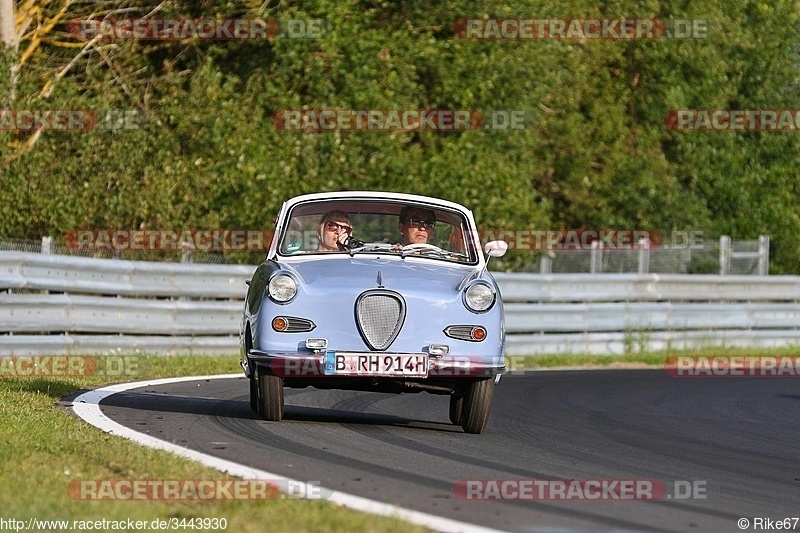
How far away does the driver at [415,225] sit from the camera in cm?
988

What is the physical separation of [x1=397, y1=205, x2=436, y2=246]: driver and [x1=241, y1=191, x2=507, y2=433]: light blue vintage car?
464mm

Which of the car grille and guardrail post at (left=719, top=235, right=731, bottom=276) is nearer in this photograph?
the car grille

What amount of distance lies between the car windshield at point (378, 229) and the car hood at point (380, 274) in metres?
0.37

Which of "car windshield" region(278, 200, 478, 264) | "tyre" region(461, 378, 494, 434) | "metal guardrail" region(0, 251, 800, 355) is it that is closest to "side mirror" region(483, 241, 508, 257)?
"car windshield" region(278, 200, 478, 264)

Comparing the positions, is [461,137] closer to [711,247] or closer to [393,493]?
[711,247]

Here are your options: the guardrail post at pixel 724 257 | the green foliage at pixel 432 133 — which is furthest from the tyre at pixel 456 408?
the guardrail post at pixel 724 257

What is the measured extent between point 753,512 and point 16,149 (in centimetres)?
1578

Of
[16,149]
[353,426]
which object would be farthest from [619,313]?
[353,426]

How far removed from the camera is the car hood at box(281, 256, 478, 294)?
8.64 meters

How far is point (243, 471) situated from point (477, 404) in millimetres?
2716

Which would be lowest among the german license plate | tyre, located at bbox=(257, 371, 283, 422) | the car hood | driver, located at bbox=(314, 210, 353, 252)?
tyre, located at bbox=(257, 371, 283, 422)

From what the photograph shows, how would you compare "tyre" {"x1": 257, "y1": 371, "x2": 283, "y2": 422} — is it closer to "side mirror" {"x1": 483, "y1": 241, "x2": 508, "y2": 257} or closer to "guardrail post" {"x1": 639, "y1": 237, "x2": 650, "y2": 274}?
"side mirror" {"x1": 483, "y1": 241, "x2": 508, "y2": 257}

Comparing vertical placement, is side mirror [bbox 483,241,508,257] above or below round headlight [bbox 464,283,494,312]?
above

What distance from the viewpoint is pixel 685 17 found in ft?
101
